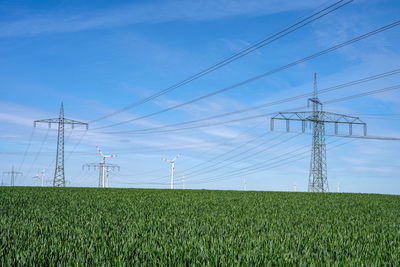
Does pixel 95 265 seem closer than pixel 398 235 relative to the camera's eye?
Yes

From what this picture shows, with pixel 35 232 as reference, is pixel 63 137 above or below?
above

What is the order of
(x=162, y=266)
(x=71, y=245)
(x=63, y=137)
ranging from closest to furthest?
(x=162, y=266) < (x=71, y=245) < (x=63, y=137)

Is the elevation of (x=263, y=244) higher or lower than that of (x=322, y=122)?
lower

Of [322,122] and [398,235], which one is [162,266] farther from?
[322,122]

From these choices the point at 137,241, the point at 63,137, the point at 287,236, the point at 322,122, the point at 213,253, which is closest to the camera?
the point at 213,253

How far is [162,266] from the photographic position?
461 centimetres

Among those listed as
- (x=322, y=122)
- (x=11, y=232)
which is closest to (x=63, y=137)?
(x=322, y=122)

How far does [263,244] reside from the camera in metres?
6.57

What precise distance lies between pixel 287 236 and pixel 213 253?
2703 mm

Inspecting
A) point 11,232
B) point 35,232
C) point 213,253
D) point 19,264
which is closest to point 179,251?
point 213,253

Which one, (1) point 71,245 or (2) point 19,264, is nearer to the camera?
(2) point 19,264

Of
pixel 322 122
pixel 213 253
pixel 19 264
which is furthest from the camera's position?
pixel 322 122

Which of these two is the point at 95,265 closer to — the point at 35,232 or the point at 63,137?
the point at 35,232

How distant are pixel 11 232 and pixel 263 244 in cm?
568
